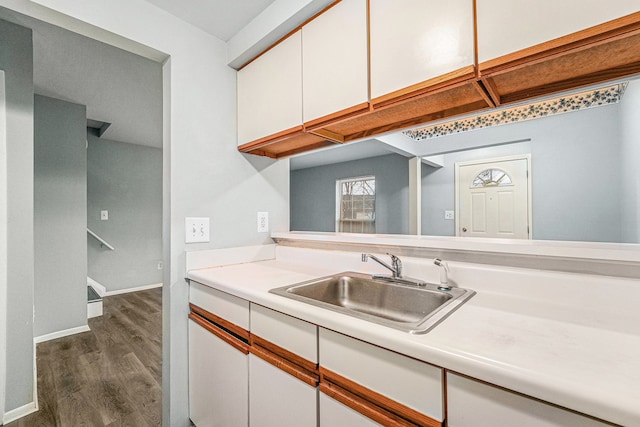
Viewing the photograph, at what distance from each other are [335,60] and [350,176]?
4743mm

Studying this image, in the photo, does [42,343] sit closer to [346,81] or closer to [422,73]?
[346,81]

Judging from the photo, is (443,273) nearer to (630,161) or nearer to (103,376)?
(103,376)

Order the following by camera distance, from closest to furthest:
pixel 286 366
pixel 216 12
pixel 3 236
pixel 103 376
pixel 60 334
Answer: pixel 286 366, pixel 216 12, pixel 3 236, pixel 103 376, pixel 60 334

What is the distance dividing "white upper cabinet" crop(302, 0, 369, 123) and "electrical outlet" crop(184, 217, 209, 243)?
763 millimetres

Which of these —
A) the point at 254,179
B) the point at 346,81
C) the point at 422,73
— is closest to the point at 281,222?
the point at 254,179

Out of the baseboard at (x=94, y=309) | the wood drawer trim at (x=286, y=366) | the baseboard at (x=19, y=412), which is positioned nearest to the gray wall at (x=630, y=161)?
the wood drawer trim at (x=286, y=366)

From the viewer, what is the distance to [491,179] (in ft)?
13.7

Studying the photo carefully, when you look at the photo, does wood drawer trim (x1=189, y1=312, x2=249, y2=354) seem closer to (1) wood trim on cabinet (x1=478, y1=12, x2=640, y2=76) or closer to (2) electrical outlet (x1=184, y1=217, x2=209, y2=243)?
(2) electrical outlet (x1=184, y1=217, x2=209, y2=243)

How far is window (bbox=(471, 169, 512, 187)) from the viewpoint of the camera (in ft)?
13.3

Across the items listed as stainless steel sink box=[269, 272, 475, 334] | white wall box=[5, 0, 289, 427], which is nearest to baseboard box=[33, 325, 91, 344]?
white wall box=[5, 0, 289, 427]

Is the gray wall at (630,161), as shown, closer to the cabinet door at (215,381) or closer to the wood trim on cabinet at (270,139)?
the wood trim on cabinet at (270,139)

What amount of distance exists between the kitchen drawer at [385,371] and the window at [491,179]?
4.22 metres

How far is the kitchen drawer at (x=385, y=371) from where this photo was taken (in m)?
0.63

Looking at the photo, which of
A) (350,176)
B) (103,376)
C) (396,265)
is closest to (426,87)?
(396,265)
